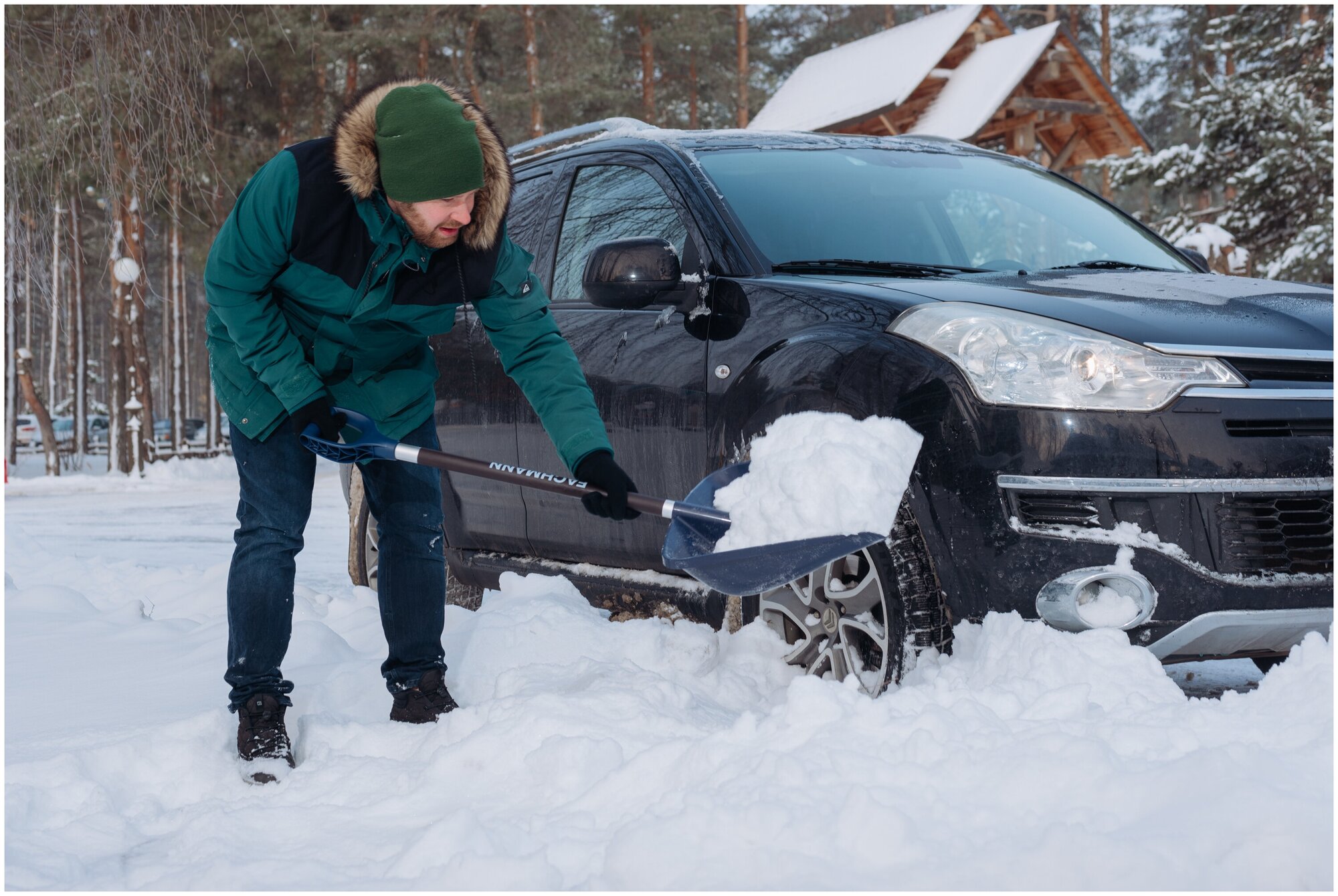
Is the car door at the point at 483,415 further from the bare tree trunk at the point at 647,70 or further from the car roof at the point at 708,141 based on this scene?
the bare tree trunk at the point at 647,70

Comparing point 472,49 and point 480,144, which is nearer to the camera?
point 480,144

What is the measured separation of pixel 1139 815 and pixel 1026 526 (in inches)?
30.6

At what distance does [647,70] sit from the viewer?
26.0 m

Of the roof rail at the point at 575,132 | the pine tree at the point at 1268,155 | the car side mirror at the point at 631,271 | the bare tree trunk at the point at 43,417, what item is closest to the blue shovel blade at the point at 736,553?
the car side mirror at the point at 631,271

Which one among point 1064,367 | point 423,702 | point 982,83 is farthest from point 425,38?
point 1064,367

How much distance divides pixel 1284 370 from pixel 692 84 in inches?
1103

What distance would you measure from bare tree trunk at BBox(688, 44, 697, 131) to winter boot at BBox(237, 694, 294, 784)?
1078 inches

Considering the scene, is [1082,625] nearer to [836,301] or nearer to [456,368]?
[836,301]

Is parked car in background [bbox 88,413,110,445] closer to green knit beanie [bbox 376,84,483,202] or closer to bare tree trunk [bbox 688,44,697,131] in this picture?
bare tree trunk [bbox 688,44,697,131]

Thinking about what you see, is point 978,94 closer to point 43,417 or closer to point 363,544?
point 363,544

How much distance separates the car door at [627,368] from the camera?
3.74 m

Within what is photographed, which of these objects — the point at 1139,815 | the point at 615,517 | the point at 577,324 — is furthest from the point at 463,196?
the point at 1139,815

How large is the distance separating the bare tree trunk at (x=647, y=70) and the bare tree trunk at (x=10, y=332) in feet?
40.4

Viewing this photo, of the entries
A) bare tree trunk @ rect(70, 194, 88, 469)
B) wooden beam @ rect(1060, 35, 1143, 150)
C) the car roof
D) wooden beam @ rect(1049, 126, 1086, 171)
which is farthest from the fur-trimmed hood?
bare tree trunk @ rect(70, 194, 88, 469)
